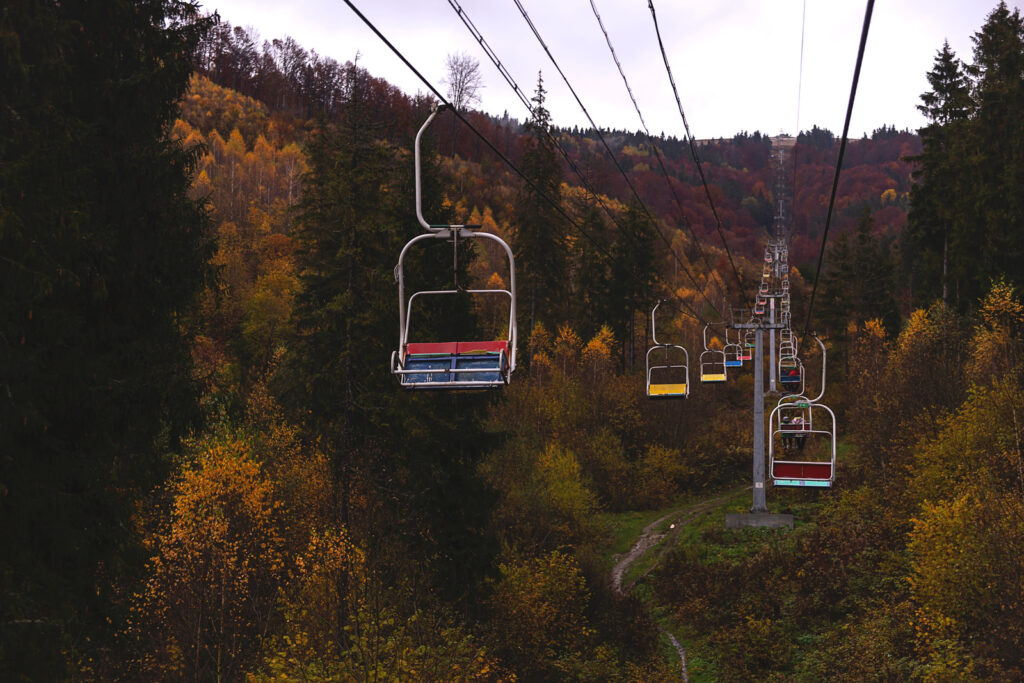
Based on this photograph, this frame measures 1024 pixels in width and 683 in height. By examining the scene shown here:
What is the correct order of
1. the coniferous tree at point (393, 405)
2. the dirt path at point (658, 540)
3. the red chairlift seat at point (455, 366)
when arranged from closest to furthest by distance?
the red chairlift seat at point (455, 366) → the coniferous tree at point (393, 405) → the dirt path at point (658, 540)

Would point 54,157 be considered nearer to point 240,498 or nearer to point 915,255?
point 240,498

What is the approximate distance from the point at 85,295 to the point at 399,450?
40.8 ft

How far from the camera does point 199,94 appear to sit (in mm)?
116938

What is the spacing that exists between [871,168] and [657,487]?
170 m

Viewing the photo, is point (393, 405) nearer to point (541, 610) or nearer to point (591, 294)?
point (541, 610)

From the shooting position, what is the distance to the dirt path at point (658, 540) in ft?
110

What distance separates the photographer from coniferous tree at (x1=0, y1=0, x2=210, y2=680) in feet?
40.9

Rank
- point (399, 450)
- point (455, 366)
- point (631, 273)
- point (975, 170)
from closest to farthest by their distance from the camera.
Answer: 1. point (455, 366)
2. point (399, 450)
3. point (975, 170)
4. point (631, 273)

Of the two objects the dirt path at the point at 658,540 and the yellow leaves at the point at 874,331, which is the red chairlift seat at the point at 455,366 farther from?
the yellow leaves at the point at 874,331

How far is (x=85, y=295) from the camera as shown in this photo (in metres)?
14.5

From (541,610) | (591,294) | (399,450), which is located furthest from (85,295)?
(591,294)

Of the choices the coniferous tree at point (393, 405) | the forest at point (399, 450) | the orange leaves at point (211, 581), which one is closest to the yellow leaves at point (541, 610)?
the forest at point (399, 450)

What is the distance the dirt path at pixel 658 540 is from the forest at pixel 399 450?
0.28m

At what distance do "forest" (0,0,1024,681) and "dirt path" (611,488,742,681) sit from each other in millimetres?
283
